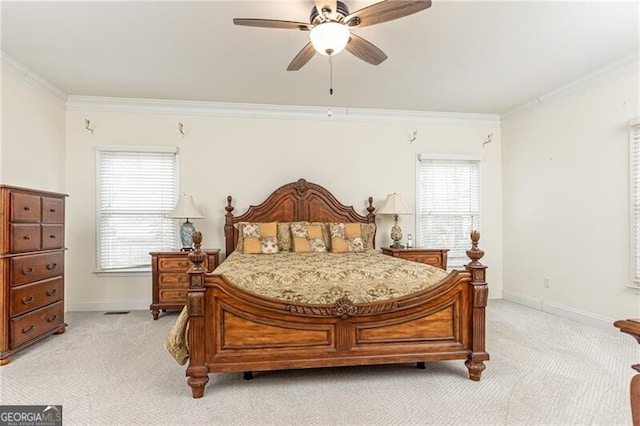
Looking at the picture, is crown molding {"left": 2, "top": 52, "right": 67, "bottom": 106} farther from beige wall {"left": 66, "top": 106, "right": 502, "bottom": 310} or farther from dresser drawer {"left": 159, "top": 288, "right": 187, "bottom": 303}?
dresser drawer {"left": 159, "top": 288, "right": 187, "bottom": 303}

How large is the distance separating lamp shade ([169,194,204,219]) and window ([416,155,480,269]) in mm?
3145

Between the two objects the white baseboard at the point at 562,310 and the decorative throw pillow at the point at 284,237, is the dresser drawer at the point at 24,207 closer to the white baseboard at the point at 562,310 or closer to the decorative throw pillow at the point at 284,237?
the decorative throw pillow at the point at 284,237

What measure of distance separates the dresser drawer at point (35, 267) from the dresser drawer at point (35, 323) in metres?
0.31

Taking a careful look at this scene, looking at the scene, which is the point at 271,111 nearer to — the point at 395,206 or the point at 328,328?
the point at 395,206

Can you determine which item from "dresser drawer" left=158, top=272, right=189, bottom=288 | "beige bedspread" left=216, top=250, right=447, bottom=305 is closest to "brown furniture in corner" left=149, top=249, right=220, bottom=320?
"dresser drawer" left=158, top=272, right=189, bottom=288

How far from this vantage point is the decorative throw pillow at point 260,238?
418 cm

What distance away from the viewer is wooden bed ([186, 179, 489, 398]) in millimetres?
2361

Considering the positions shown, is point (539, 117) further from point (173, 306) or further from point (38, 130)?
point (38, 130)

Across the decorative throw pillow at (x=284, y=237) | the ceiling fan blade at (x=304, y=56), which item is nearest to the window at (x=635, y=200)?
the ceiling fan blade at (x=304, y=56)

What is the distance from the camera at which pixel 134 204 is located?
4750 mm

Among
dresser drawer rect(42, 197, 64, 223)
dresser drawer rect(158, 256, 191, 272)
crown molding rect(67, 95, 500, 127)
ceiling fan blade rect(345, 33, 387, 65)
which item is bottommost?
dresser drawer rect(158, 256, 191, 272)

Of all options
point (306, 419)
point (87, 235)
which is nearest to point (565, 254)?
point (306, 419)

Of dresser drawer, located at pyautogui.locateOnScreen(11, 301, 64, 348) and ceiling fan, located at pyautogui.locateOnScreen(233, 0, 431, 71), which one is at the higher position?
ceiling fan, located at pyautogui.locateOnScreen(233, 0, 431, 71)

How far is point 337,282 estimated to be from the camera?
101 inches
